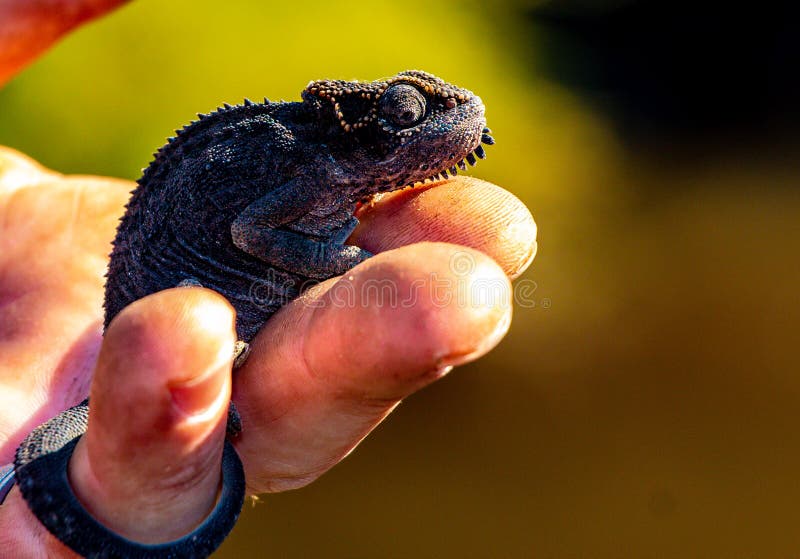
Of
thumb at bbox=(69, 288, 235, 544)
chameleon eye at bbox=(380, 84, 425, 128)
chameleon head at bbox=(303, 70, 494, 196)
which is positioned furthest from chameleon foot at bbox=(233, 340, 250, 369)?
chameleon eye at bbox=(380, 84, 425, 128)

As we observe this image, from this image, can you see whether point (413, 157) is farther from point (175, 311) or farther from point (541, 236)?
point (541, 236)

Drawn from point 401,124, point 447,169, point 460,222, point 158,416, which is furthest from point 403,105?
point 158,416

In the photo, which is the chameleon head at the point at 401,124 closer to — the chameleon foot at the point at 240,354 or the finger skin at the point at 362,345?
the finger skin at the point at 362,345

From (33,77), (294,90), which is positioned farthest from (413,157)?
(33,77)

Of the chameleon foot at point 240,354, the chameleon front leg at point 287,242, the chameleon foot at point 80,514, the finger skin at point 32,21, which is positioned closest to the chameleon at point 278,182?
the chameleon front leg at point 287,242

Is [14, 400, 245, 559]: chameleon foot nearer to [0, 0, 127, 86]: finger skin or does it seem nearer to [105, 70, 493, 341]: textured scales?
[105, 70, 493, 341]: textured scales

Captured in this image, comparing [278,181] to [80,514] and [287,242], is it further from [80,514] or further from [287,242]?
[80,514]
